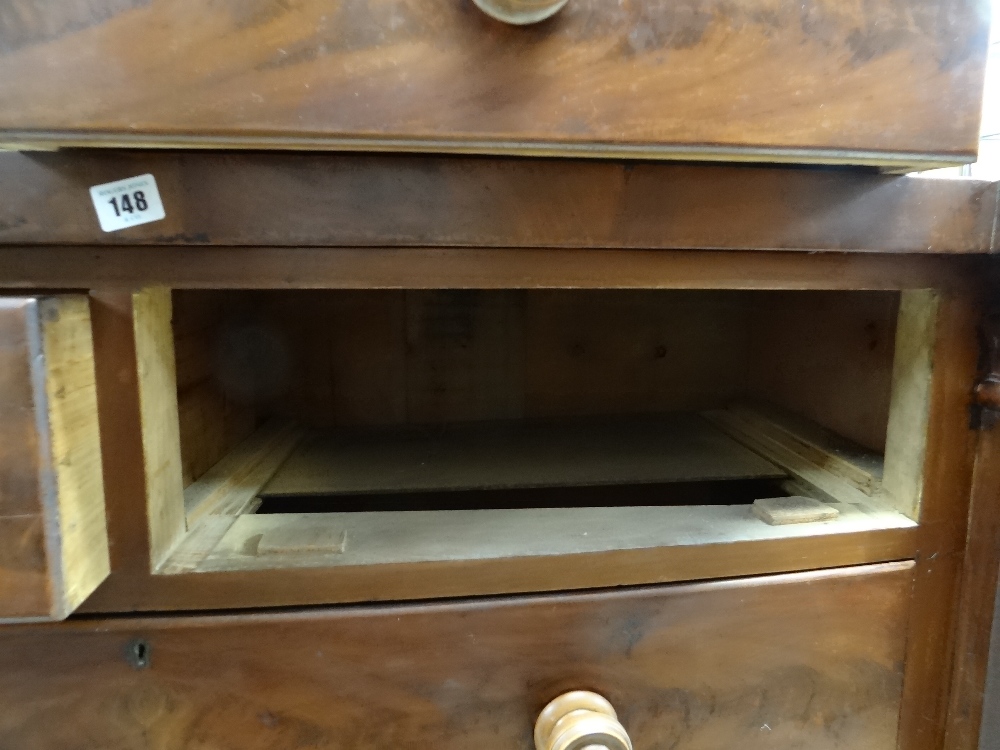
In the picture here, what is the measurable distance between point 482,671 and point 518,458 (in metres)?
0.37

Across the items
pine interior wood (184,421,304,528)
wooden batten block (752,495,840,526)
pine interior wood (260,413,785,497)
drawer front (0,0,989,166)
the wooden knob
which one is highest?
the wooden knob

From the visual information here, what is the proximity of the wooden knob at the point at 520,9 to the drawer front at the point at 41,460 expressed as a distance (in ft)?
1.10

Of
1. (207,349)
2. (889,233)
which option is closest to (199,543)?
(207,349)

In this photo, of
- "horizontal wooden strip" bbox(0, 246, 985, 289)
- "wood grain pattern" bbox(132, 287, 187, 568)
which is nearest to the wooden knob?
"horizontal wooden strip" bbox(0, 246, 985, 289)

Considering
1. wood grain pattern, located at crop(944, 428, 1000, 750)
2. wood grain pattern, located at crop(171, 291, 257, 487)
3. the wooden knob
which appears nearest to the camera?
the wooden knob

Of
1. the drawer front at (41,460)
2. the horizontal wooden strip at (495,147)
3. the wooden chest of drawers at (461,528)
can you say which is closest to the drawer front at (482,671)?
the wooden chest of drawers at (461,528)

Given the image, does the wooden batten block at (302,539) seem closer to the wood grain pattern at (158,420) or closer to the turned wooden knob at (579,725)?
the wood grain pattern at (158,420)

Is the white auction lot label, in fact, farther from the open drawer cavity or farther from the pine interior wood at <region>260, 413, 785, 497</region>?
the pine interior wood at <region>260, 413, 785, 497</region>

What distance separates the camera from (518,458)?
87 cm

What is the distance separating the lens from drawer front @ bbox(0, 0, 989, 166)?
1.20 ft

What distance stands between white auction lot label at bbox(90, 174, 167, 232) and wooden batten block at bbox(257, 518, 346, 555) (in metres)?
0.28

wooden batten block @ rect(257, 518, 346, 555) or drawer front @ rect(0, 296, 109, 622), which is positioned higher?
drawer front @ rect(0, 296, 109, 622)

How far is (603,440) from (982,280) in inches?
20.6

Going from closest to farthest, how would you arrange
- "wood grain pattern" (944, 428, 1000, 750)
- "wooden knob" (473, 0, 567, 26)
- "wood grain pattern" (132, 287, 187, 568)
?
"wooden knob" (473, 0, 567, 26) → "wood grain pattern" (132, 287, 187, 568) → "wood grain pattern" (944, 428, 1000, 750)
